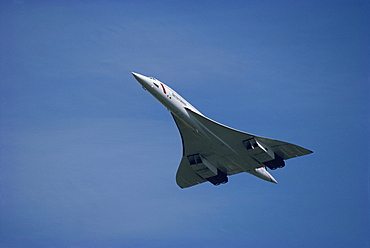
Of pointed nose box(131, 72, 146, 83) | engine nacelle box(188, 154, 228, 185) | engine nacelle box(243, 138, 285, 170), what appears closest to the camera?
pointed nose box(131, 72, 146, 83)

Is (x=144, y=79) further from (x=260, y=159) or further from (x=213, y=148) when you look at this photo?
(x=260, y=159)

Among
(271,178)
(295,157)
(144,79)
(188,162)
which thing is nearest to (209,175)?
(188,162)

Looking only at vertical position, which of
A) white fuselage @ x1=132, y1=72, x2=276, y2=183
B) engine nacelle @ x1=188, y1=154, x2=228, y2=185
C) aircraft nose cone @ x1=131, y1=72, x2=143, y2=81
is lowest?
engine nacelle @ x1=188, y1=154, x2=228, y2=185

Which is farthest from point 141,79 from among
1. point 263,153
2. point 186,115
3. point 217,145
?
point 263,153

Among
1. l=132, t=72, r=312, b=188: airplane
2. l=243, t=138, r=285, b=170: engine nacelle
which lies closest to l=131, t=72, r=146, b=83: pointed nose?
l=132, t=72, r=312, b=188: airplane

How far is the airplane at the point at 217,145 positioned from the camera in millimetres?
34844

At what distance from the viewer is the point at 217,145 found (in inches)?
1452

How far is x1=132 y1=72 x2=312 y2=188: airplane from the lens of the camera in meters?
34.8

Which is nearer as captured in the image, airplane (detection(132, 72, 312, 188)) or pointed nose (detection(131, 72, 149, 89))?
pointed nose (detection(131, 72, 149, 89))

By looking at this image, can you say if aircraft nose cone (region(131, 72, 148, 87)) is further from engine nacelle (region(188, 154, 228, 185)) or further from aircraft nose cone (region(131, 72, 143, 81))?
engine nacelle (region(188, 154, 228, 185))

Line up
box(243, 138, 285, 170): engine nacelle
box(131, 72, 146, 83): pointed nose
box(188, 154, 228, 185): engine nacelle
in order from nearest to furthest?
box(131, 72, 146, 83): pointed nose, box(243, 138, 285, 170): engine nacelle, box(188, 154, 228, 185): engine nacelle

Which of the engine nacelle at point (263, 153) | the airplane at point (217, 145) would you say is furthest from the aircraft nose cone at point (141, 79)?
the engine nacelle at point (263, 153)

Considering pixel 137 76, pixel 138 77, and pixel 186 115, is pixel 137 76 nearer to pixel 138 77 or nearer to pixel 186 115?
pixel 138 77

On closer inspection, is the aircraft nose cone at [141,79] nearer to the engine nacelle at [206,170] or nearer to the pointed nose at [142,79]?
the pointed nose at [142,79]
